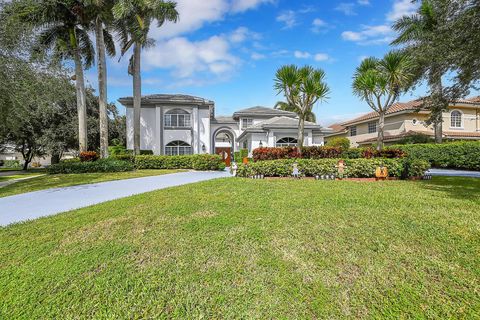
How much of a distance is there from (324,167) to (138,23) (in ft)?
62.6

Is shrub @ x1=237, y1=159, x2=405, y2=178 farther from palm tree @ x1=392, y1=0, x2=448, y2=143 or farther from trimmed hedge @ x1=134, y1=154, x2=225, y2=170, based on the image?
trimmed hedge @ x1=134, y1=154, x2=225, y2=170

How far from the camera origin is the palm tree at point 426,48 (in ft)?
44.2

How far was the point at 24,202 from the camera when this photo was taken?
28.0ft

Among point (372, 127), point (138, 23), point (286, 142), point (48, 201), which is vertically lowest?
point (48, 201)

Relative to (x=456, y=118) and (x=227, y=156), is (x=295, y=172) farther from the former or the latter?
(x=456, y=118)

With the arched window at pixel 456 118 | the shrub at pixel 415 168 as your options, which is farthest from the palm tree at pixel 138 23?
the arched window at pixel 456 118

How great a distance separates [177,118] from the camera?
2722 centimetres

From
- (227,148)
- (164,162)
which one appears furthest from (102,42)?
(227,148)

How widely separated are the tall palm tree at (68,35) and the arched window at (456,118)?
3634cm

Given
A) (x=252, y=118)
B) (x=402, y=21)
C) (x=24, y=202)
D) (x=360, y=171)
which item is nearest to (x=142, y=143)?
(x=252, y=118)

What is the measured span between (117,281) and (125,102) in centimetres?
2617

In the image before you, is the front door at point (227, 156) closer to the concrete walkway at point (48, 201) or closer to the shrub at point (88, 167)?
the shrub at point (88, 167)

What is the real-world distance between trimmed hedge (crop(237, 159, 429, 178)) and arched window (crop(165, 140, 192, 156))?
15999 millimetres

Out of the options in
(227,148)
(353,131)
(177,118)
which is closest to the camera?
(177,118)
